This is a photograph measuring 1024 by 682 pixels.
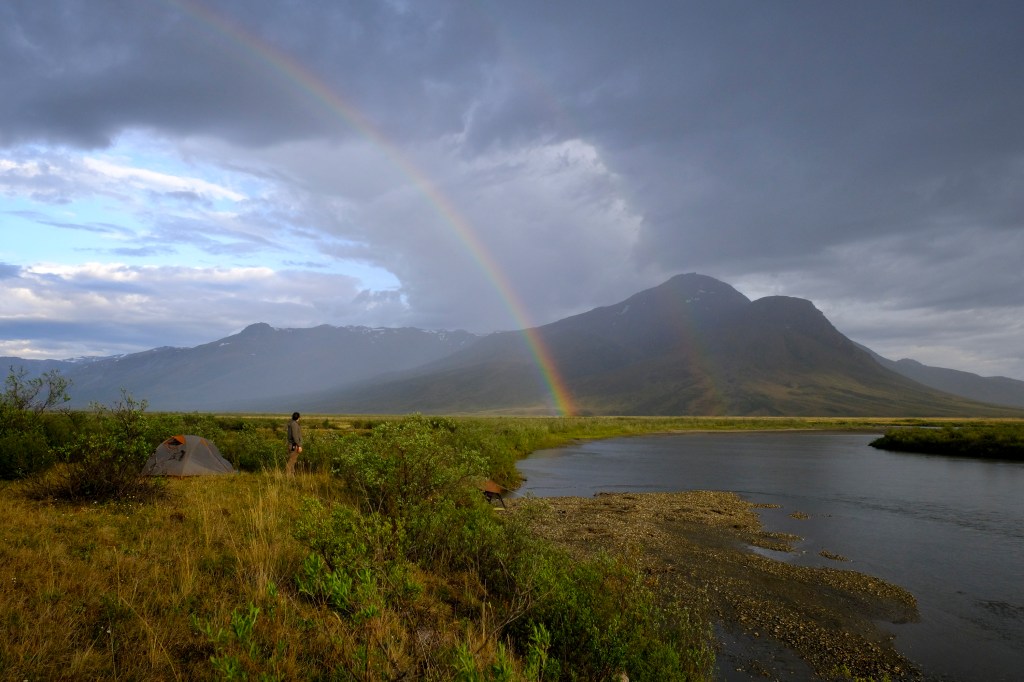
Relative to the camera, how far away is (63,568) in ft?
23.4

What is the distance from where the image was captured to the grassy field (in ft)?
17.6

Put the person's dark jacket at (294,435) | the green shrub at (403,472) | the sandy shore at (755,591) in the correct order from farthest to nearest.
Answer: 1. the person's dark jacket at (294,435)
2. the green shrub at (403,472)
3. the sandy shore at (755,591)

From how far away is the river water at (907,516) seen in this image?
34.3 ft

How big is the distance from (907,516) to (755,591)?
1381 cm

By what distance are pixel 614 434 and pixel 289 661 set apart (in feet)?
244

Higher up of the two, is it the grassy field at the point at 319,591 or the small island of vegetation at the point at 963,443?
the grassy field at the point at 319,591

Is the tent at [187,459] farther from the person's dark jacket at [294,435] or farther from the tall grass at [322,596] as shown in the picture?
the tall grass at [322,596]

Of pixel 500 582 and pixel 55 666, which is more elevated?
pixel 55 666

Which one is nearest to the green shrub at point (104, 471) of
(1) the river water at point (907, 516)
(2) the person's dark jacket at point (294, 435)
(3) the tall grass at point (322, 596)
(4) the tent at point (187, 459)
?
(3) the tall grass at point (322, 596)

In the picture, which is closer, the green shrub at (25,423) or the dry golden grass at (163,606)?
the dry golden grass at (163,606)

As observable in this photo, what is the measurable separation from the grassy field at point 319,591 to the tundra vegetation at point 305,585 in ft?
0.11

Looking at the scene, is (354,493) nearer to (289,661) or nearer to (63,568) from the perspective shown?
(63,568)

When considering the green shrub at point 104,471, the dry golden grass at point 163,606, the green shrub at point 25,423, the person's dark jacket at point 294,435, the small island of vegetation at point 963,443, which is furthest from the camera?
the small island of vegetation at point 963,443

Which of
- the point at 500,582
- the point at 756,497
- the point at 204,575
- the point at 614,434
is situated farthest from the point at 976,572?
the point at 614,434
